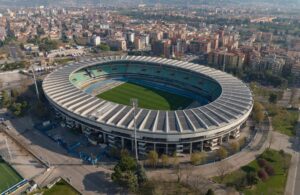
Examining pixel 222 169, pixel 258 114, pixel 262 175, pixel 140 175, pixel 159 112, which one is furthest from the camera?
pixel 258 114

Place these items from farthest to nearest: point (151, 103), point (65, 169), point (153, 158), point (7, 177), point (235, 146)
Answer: point (151, 103) < point (235, 146) < point (65, 169) < point (153, 158) < point (7, 177)

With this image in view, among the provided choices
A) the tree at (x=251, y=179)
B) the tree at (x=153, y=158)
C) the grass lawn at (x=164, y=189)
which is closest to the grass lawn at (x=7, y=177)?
the grass lawn at (x=164, y=189)

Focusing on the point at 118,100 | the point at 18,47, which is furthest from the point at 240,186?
the point at 18,47

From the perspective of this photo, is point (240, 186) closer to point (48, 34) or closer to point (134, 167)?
point (134, 167)

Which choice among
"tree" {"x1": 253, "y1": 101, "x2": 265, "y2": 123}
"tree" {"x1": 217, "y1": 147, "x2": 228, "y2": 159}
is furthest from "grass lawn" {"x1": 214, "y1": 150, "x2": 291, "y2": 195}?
"tree" {"x1": 253, "y1": 101, "x2": 265, "y2": 123}

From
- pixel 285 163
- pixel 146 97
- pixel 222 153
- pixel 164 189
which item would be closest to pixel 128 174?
pixel 164 189

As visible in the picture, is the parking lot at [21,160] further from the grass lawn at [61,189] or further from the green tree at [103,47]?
the green tree at [103,47]

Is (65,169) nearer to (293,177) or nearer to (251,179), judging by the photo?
(251,179)
